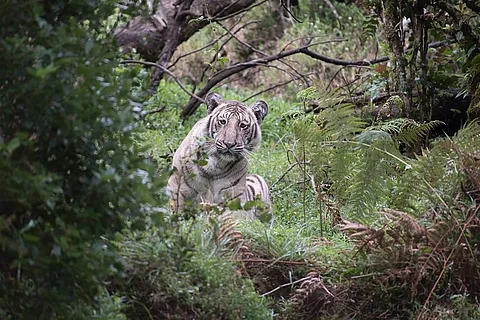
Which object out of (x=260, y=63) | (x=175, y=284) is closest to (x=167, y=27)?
(x=260, y=63)

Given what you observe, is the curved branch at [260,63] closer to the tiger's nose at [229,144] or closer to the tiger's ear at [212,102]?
the tiger's ear at [212,102]

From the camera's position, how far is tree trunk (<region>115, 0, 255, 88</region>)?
430 inches

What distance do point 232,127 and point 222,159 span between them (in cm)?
30

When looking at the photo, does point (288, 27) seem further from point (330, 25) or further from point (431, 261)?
point (431, 261)

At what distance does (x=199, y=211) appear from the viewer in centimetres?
555

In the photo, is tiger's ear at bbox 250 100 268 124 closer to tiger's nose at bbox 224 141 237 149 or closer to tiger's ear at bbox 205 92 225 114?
tiger's ear at bbox 205 92 225 114

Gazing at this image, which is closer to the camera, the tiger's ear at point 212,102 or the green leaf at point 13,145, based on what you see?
the green leaf at point 13,145

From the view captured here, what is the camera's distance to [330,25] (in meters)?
17.1

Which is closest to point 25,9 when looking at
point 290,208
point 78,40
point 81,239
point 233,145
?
point 78,40

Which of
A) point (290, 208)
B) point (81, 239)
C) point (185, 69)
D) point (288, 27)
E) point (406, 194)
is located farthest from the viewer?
point (288, 27)

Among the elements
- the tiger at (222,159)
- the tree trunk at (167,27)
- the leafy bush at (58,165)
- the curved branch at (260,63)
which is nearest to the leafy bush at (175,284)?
the leafy bush at (58,165)

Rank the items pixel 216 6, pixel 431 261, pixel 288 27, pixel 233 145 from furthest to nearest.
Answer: pixel 288 27 → pixel 216 6 → pixel 233 145 → pixel 431 261

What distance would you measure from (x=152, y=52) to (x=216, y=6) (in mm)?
964

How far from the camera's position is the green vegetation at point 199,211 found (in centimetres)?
385
